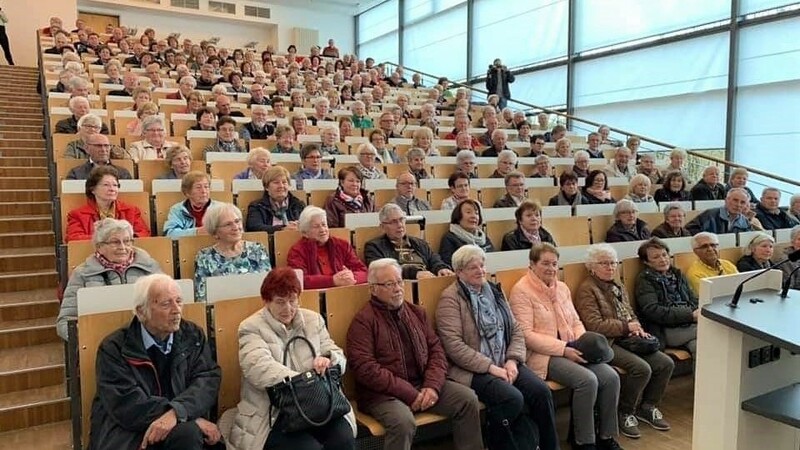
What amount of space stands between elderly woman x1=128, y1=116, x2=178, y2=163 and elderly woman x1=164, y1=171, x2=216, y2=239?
3.91ft

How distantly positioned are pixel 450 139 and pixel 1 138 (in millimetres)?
4461

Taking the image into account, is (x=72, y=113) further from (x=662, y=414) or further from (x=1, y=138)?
(x=662, y=414)

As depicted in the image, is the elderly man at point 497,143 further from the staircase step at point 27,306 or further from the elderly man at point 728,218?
the staircase step at point 27,306

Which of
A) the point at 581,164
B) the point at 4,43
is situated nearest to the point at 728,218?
the point at 581,164

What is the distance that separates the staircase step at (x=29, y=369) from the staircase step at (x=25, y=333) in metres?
0.06

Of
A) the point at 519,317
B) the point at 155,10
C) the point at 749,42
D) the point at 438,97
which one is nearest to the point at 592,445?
the point at 519,317

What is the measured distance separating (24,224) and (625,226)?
4084mm

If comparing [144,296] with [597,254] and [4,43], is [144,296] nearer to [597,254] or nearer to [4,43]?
[597,254]

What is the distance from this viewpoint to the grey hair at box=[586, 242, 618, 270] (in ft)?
10.4

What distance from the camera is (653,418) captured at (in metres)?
3.07

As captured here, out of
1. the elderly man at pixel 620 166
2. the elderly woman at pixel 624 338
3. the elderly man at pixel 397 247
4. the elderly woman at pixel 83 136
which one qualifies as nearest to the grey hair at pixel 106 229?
the elderly man at pixel 397 247

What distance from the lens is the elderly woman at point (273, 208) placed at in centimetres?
357

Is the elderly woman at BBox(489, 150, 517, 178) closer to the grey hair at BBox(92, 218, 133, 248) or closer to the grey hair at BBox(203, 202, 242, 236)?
the grey hair at BBox(203, 202, 242, 236)

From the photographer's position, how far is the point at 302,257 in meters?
3.12
